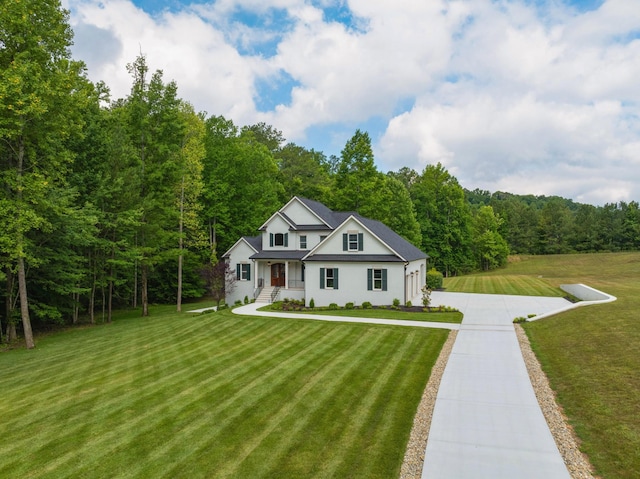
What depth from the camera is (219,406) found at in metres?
9.01

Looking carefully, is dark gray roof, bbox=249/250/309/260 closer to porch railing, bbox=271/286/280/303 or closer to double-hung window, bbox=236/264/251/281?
double-hung window, bbox=236/264/251/281

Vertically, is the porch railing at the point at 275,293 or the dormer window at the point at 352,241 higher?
the dormer window at the point at 352,241

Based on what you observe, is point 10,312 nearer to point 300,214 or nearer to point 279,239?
point 279,239

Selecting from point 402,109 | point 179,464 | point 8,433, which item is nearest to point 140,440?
point 179,464

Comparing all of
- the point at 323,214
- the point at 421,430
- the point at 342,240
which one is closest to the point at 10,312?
the point at 342,240

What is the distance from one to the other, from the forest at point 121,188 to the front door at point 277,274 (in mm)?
5626

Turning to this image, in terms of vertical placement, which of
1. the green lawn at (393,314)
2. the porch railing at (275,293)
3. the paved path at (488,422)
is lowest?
the paved path at (488,422)

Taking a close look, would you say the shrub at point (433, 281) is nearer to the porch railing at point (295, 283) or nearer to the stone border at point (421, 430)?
the porch railing at point (295, 283)

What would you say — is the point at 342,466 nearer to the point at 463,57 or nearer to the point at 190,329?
the point at 190,329

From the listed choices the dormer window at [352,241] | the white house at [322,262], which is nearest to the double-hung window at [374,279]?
the white house at [322,262]

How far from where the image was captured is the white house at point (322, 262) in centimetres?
2395

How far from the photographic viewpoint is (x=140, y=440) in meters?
7.47

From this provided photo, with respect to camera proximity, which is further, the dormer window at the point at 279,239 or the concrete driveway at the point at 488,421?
the dormer window at the point at 279,239

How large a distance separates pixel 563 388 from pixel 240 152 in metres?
34.2
